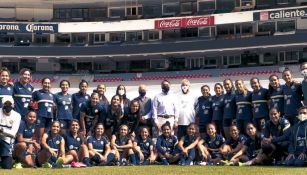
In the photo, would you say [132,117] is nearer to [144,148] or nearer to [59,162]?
[144,148]

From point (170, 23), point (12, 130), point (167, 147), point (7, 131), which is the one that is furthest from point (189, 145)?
point (170, 23)

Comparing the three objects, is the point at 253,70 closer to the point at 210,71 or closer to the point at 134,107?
the point at 210,71

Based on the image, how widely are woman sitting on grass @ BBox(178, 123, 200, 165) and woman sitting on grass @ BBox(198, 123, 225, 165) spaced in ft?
0.56

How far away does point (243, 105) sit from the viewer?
12.4m

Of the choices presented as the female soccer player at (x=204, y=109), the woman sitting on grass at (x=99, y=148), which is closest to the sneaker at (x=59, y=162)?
the woman sitting on grass at (x=99, y=148)

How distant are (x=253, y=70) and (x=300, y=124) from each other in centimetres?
2908

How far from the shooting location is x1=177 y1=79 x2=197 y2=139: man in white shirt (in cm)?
1316

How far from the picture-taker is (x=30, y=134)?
11508 mm

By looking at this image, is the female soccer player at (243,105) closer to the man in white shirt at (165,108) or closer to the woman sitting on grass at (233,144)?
the woman sitting on grass at (233,144)

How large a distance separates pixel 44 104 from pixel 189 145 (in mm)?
3760

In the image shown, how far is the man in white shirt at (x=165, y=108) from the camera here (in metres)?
13.2

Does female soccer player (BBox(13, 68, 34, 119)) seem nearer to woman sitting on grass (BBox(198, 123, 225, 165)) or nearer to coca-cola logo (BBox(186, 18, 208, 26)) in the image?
woman sitting on grass (BBox(198, 123, 225, 165))

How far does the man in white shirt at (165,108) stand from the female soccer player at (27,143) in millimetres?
3312

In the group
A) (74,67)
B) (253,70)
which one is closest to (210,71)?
(253,70)
